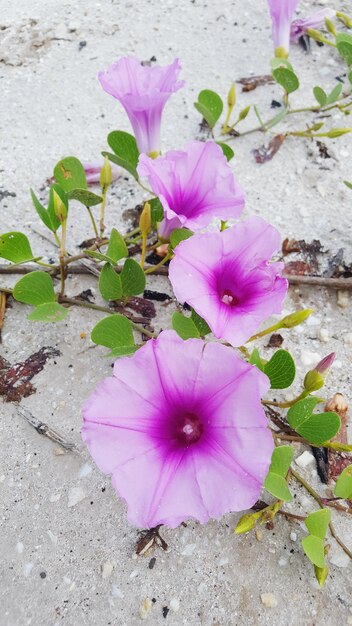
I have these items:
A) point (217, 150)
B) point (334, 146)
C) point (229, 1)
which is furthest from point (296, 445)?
point (229, 1)

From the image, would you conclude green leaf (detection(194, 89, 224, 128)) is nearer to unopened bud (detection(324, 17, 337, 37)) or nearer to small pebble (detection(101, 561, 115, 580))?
unopened bud (detection(324, 17, 337, 37))

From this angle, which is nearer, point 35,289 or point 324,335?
point 35,289

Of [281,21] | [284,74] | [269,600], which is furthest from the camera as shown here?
[281,21]

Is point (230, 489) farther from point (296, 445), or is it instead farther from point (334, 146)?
point (334, 146)

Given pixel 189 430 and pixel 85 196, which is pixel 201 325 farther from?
pixel 85 196

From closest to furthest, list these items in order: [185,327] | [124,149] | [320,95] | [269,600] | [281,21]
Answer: [269,600] < [185,327] < [124,149] < [320,95] < [281,21]

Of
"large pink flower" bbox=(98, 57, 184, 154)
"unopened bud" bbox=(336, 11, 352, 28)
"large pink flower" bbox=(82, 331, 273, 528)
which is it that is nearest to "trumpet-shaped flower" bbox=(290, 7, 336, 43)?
"unopened bud" bbox=(336, 11, 352, 28)

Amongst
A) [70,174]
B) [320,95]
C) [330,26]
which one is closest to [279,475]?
[70,174]
